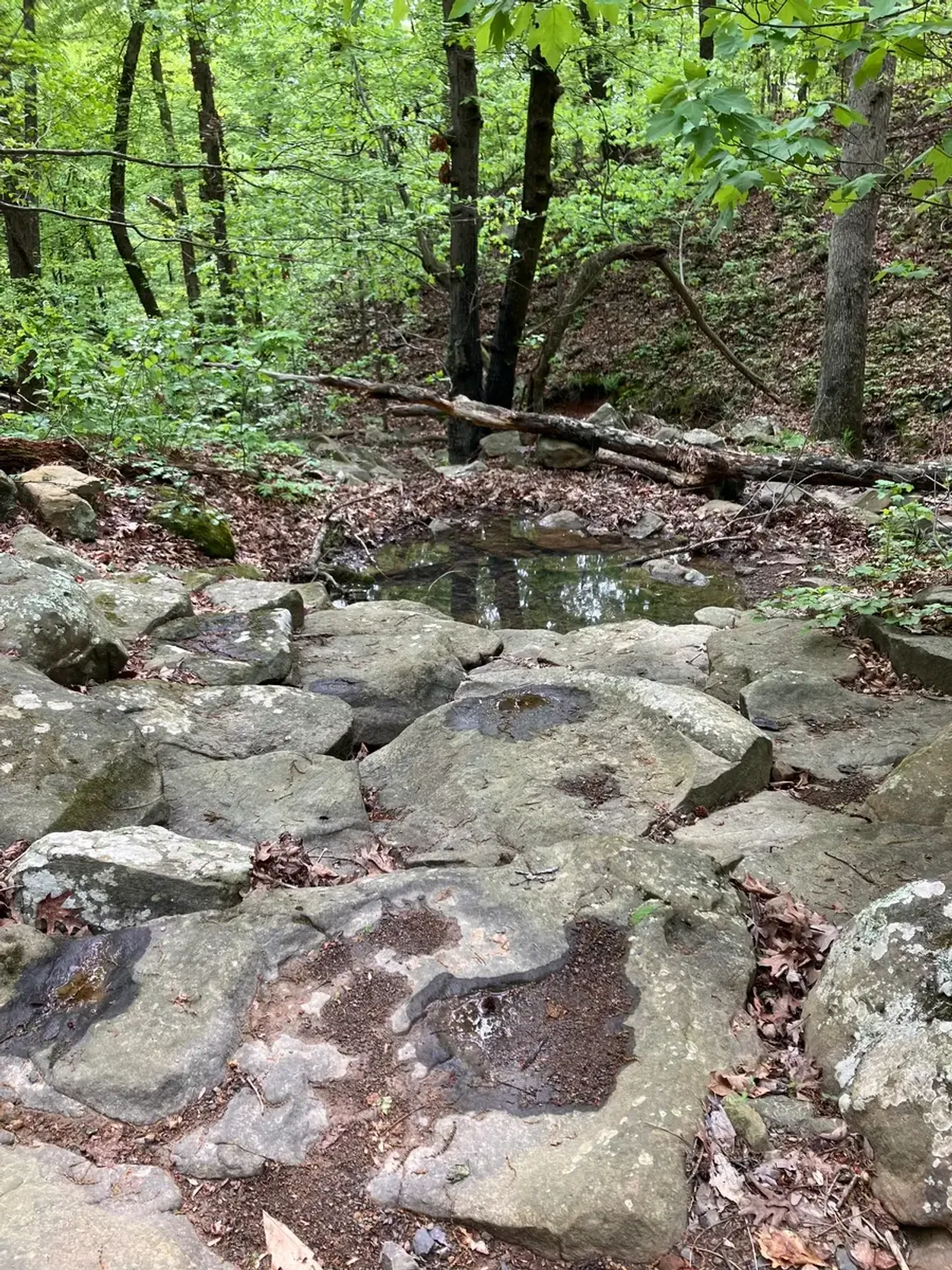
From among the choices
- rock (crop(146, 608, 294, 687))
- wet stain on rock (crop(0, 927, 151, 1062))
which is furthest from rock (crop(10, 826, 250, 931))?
rock (crop(146, 608, 294, 687))

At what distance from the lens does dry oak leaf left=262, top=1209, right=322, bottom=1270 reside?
2.07 metres

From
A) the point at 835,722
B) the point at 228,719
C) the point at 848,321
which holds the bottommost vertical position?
the point at 835,722

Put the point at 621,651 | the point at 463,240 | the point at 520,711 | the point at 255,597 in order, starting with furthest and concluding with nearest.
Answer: the point at 463,240 → the point at 255,597 → the point at 621,651 → the point at 520,711

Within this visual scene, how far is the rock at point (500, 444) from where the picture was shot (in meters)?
14.3

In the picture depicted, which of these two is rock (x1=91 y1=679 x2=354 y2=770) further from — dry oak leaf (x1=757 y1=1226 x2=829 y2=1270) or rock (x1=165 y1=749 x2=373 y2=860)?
dry oak leaf (x1=757 y1=1226 x2=829 y2=1270)

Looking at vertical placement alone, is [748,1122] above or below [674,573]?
above

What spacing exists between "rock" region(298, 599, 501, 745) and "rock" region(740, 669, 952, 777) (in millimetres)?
2214

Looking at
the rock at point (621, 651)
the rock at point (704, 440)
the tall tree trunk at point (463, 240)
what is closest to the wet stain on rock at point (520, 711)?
the rock at point (621, 651)

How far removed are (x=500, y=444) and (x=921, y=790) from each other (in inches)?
447

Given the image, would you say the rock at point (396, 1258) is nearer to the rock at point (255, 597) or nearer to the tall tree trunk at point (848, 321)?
the rock at point (255, 597)

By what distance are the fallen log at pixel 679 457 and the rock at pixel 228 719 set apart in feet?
20.2

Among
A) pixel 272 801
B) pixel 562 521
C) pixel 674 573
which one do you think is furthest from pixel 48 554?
pixel 562 521

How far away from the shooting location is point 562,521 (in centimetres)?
1175

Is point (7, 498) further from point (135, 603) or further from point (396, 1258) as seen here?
point (396, 1258)
